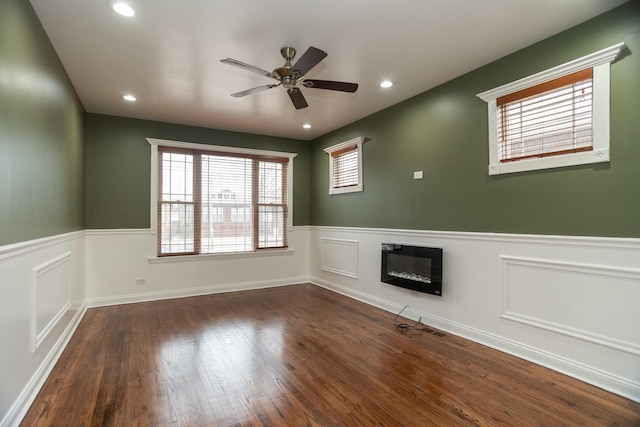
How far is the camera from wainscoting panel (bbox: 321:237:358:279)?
500 cm

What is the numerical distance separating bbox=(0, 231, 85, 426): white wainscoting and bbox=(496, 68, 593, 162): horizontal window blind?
398 cm

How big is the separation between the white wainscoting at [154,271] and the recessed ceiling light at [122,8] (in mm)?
3313

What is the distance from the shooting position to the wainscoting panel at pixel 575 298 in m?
2.28

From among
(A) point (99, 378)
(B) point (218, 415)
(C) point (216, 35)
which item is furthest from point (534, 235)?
(A) point (99, 378)

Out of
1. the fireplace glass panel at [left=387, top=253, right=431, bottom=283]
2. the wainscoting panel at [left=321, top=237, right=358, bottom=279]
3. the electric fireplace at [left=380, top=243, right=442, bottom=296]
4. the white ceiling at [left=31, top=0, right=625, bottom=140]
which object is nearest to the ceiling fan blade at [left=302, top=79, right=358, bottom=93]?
the white ceiling at [left=31, top=0, right=625, bottom=140]

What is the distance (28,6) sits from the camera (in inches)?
85.5

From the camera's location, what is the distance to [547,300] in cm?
271

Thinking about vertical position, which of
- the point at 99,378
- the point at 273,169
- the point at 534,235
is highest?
the point at 273,169

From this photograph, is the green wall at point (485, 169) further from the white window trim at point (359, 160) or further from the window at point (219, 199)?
the window at point (219, 199)

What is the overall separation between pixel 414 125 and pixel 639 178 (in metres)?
2.25

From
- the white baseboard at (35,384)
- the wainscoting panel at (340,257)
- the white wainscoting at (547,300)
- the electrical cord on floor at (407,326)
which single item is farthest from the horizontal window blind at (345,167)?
the white baseboard at (35,384)

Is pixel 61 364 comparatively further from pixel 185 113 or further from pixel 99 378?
pixel 185 113

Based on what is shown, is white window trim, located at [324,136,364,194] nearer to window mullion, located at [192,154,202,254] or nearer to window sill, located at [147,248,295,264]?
window sill, located at [147,248,295,264]

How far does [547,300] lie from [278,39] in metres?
3.25
